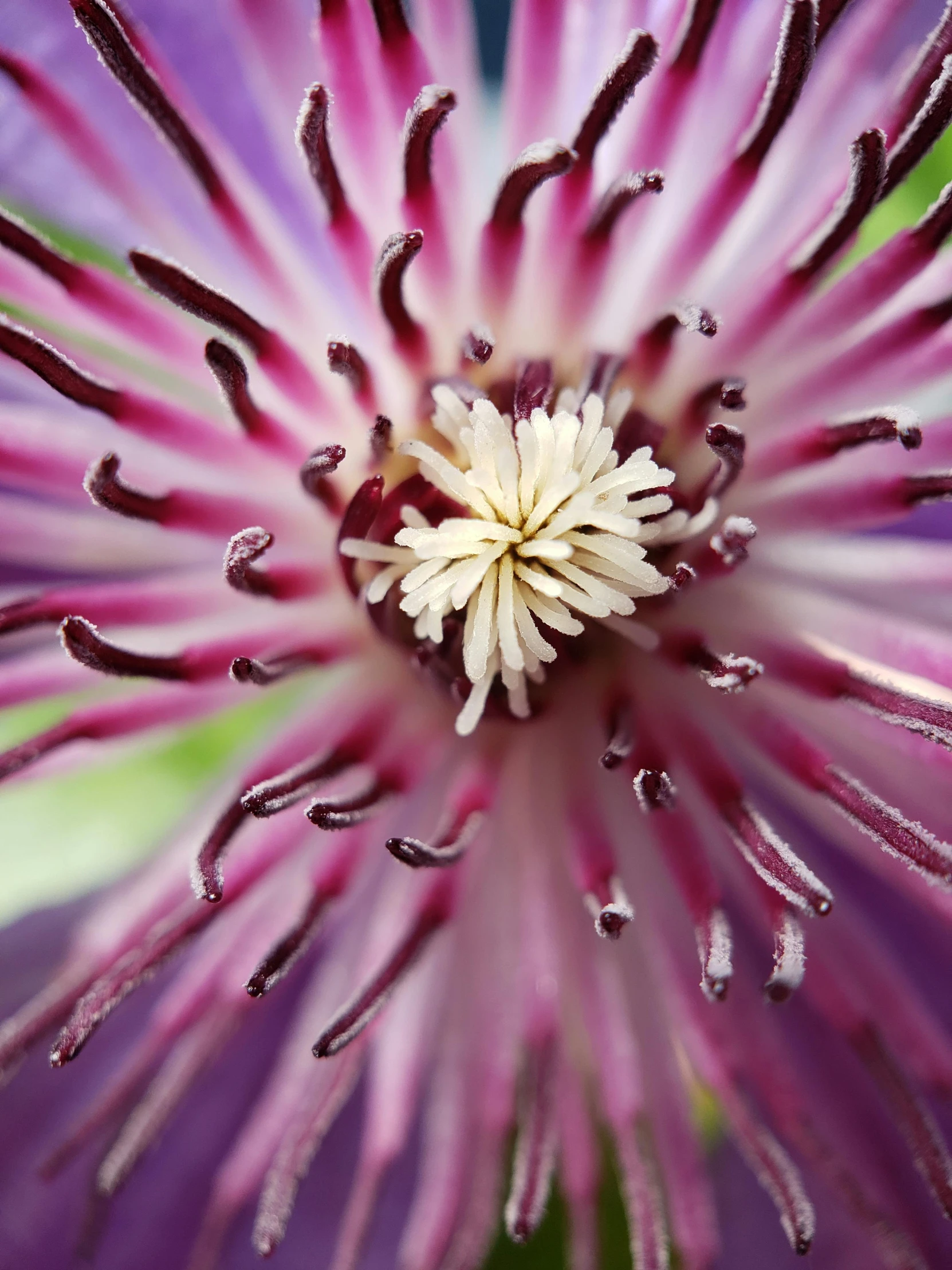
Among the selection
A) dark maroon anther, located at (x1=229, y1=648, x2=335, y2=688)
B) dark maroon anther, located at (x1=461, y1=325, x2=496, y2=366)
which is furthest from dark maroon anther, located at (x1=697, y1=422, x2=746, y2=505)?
dark maroon anther, located at (x1=229, y1=648, x2=335, y2=688)

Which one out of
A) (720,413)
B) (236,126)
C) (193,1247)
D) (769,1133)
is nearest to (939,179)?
(720,413)

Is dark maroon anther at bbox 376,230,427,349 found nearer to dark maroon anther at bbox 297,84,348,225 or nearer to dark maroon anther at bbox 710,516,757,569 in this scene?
dark maroon anther at bbox 297,84,348,225

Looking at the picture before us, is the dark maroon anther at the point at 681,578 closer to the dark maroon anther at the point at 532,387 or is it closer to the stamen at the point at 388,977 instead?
the dark maroon anther at the point at 532,387

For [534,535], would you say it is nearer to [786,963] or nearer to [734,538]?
[734,538]

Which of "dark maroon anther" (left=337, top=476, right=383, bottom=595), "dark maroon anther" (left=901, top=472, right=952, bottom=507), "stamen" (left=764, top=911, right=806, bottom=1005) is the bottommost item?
"stamen" (left=764, top=911, right=806, bottom=1005)

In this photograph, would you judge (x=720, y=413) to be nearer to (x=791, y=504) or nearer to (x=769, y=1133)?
(x=791, y=504)

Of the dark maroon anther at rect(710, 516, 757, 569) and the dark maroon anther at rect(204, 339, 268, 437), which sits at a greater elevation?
the dark maroon anther at rect(710, 516, 757, 569)
